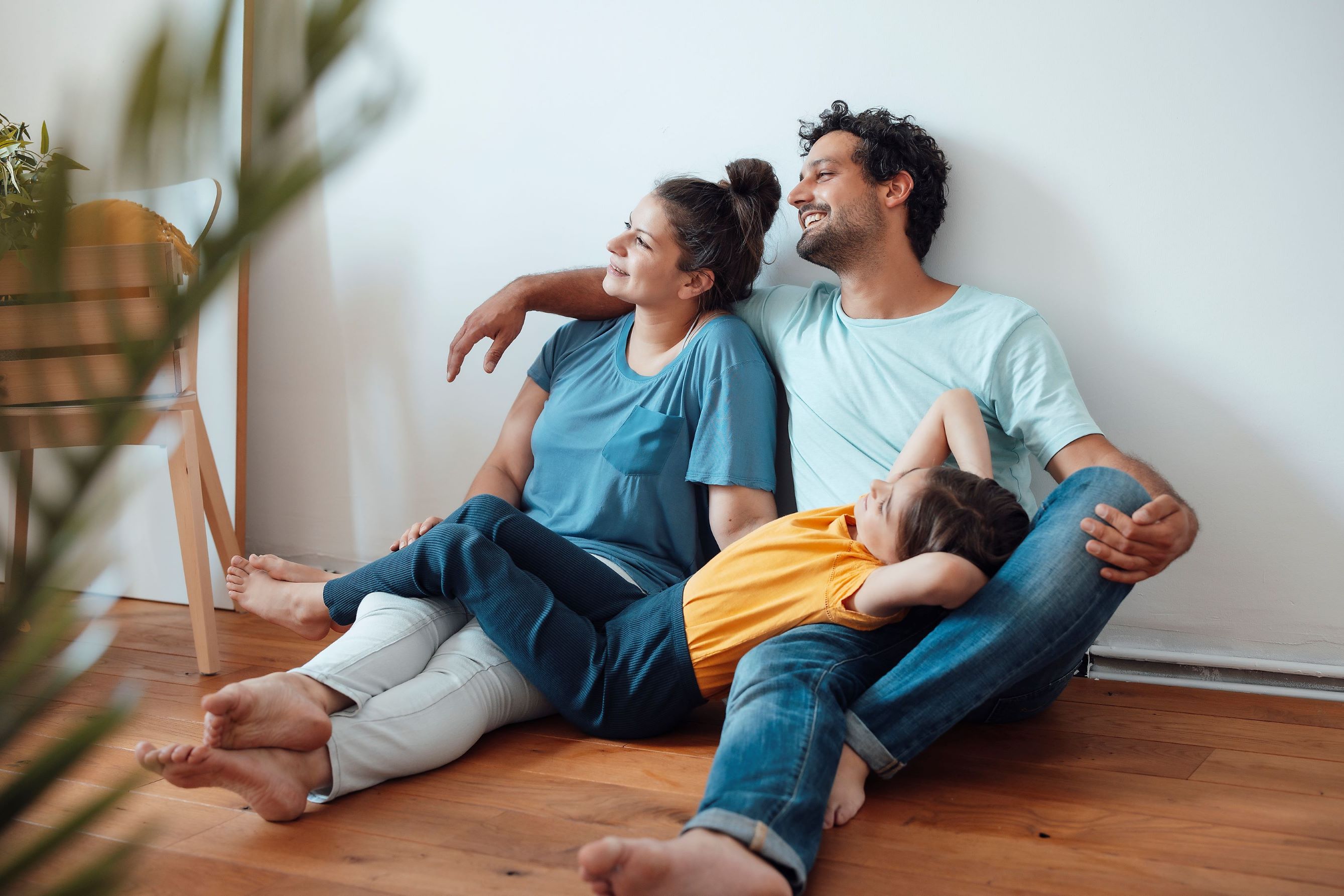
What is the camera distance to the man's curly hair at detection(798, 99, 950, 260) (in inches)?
63.9

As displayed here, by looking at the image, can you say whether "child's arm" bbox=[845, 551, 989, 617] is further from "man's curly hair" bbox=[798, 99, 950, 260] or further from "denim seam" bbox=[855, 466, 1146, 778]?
"man's curly hair" bbox=[798, 99, 950, 260]

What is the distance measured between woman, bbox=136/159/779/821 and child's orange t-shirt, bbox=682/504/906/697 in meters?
0.23

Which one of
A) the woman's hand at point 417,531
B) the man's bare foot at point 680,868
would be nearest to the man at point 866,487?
the man's bare foot at point 680,868

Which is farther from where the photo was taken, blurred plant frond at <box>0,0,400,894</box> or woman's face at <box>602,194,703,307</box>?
woman's face at <box>602,194,703,307</box>

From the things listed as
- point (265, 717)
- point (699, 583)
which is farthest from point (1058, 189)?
point (265, 717)

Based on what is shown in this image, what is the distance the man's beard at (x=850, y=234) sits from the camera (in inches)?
64.4

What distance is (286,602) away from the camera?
150cm

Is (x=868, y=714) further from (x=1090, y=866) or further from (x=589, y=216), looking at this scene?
(x=589, y=216)

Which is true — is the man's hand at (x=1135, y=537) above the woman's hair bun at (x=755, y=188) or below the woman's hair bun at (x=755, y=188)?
below

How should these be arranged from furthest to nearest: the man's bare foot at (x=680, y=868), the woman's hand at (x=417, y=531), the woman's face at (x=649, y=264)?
the woman's face at (x=649, y=264), the woman's hand at (x=417, y=531), the man's bare foot at (x=680, y=868)

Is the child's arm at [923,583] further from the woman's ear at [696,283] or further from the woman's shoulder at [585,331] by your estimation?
the woman's shoulder at [585,331]

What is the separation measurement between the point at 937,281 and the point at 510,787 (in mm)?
1126

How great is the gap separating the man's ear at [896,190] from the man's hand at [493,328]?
2.35ft

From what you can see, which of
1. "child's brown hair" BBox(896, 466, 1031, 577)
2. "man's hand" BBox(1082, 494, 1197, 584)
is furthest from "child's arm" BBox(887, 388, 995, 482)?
"man's hand" BBox(1082, 494, 1197, 584)
